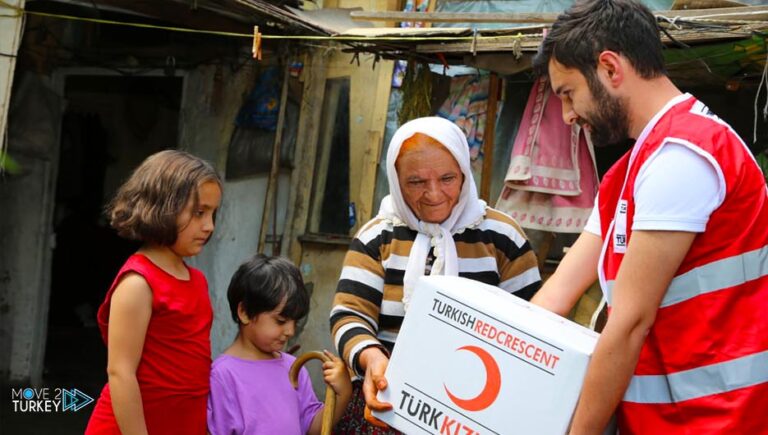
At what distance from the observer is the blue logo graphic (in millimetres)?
6746

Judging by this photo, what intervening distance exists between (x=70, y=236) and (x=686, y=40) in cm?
741

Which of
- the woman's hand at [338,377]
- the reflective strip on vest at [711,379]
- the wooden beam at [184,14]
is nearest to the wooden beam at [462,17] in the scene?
the wooden beam at [184,14]

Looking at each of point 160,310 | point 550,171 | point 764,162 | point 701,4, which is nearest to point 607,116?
point 160,310

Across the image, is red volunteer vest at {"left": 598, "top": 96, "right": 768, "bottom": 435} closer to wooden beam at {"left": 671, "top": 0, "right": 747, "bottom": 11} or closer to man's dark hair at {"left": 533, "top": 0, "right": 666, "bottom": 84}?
→ man's dark hair at {"left": 533, "top": 0, "right": 666, "bottom": 84}

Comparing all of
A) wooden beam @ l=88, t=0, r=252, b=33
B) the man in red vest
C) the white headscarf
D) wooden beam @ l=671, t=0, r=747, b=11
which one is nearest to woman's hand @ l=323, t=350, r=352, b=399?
the white headscarf

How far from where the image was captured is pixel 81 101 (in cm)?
947

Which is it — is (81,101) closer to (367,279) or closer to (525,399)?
(367,279)

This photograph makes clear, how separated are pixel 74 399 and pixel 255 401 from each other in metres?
4.60

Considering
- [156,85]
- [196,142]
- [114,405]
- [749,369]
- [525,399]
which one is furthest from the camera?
[156,85]

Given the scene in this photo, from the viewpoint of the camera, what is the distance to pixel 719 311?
69.1 inches

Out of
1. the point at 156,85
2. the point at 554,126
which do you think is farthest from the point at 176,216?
the point at 156,85

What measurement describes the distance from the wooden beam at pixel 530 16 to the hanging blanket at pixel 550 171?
1.92ft

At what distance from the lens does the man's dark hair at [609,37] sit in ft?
6.21

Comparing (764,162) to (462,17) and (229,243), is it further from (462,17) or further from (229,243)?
(229,243)
